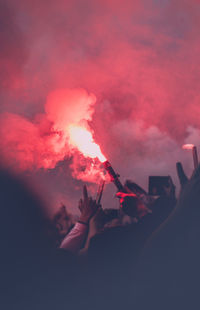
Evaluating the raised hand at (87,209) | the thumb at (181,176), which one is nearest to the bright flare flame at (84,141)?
the raised hand at (87,209)

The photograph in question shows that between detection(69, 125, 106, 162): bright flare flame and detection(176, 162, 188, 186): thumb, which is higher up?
detection(69, 125, 106, 162): bright flare flame

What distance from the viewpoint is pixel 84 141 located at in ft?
19.2

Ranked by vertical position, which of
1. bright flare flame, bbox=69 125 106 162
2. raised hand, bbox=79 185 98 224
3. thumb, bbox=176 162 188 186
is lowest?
raised hand, bbox=79 185 98 224

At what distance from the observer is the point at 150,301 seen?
3.52 meters

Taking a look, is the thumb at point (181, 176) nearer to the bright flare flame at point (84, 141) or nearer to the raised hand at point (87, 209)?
the raised hand at point (87, 209)

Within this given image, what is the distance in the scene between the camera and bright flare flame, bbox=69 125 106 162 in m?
5.62

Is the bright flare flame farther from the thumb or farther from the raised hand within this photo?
the thumb

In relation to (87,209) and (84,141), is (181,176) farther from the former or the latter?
(84,141)

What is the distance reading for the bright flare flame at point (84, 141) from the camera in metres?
5.62

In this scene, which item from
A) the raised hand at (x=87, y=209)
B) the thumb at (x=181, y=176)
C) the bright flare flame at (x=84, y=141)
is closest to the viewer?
the thumb at (x=181, y=176)

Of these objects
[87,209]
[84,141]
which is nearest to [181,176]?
[87,209]

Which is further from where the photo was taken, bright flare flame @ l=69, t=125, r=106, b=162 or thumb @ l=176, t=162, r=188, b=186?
bright flare flame @ l=69, t=125, r=106, b=162

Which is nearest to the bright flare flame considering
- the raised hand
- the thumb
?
the raised hand

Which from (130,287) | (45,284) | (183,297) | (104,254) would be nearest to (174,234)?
(183,297)
